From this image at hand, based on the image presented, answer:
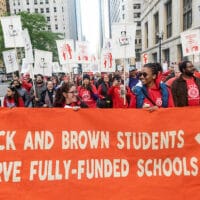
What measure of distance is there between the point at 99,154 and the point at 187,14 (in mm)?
34534

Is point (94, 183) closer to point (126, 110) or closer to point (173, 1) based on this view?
point (126, 110)

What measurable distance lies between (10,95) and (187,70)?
3408 mm

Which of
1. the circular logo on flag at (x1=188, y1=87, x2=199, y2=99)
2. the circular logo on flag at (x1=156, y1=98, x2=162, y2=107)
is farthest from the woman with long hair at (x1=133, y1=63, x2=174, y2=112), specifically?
the circular logo on flag at (x1=188, y1=87, x2=199, y2=99)

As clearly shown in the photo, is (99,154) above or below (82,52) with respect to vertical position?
below

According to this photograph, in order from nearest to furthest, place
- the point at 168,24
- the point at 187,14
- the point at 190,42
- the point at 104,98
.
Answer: the point at 104,98, the point at 190,42, the point at 187,14, the point at 168,24

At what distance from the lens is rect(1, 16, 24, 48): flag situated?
10.8 meters

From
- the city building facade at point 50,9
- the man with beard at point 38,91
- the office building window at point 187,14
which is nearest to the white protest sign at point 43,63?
the man with beard at point 38,91

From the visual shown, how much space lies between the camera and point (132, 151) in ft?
13.4

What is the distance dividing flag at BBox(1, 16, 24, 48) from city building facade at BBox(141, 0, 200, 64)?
662 inches

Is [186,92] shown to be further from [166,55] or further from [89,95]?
[166,55]

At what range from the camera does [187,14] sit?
36.5m

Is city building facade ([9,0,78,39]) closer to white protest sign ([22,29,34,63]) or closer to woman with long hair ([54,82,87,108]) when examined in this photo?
white protest sign ([22,29,34,63])

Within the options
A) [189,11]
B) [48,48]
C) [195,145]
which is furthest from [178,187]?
[48,48]

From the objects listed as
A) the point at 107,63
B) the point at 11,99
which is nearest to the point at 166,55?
the point at 107,63
